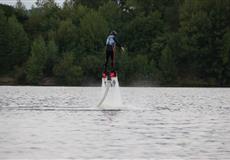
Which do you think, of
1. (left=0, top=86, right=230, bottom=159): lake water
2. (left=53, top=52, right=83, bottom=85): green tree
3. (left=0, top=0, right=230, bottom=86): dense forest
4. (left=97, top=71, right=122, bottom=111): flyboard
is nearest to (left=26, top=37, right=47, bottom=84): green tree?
(left=0, top=0, right=230, bottom=86): dense forest

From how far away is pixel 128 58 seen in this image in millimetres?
118625

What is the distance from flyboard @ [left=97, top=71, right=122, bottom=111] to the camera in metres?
31.0

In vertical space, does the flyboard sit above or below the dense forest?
below

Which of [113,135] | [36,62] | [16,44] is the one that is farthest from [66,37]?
[113,135]

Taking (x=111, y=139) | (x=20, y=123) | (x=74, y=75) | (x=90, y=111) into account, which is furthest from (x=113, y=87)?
(x=74, y=75)

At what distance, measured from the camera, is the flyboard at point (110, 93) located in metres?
31.0

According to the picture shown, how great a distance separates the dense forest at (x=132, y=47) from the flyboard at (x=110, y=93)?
77276mm

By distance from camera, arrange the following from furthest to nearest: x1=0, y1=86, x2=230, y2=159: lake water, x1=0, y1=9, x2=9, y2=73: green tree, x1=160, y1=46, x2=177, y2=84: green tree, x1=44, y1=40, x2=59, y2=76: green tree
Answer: x1=44, y1=40, x2=59, y2=76: green tree < x1=0, y1=9, x2=9, y2=73: green tree < x1=160, y1=46, x2=177, y2=84: green tree < x1=0, y1=86, x2=230, y2=159: lake water

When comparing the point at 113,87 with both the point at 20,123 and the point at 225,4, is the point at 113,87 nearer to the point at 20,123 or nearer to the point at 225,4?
the point at 20,123

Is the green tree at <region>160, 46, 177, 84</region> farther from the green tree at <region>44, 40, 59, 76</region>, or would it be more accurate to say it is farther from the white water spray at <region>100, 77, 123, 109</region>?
the white water spray at <region>100, 77, 123, 109</region>

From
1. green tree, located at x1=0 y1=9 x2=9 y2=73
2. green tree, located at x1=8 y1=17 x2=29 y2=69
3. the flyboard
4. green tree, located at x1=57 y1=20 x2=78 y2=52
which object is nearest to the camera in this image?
the flyboard

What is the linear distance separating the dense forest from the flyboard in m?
77.3

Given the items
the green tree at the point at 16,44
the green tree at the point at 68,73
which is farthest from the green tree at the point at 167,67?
the green tree at the point at 16,44

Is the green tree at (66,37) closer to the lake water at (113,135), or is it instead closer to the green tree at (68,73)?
the green tree at (68,73)
